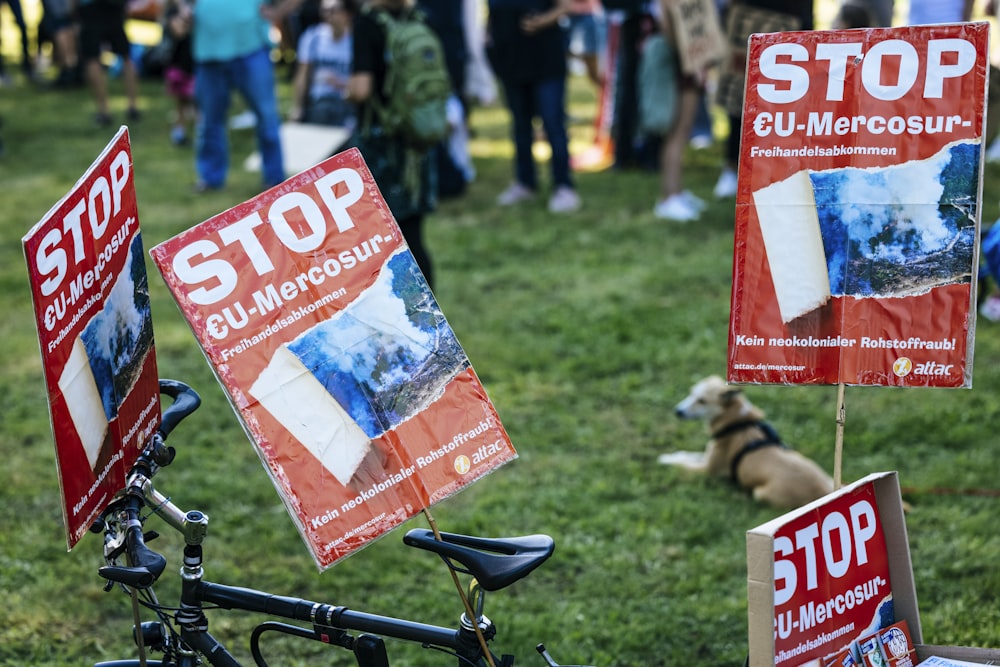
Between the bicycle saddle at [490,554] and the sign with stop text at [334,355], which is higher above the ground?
the sign with stop text at [334,355]

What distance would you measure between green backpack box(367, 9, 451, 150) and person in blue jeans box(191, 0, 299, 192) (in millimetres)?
3596

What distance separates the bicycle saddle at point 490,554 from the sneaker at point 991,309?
4837 mm

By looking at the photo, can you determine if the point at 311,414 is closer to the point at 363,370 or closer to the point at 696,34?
the point at 363,370

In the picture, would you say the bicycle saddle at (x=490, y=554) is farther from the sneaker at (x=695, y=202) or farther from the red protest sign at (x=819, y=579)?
the sneaker at (x=695, y=202)

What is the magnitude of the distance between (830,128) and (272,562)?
9.09ft

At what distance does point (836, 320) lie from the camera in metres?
2.80

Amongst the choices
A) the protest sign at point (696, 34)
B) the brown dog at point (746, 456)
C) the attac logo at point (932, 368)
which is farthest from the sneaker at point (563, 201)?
the attac logo at point (932, 368)

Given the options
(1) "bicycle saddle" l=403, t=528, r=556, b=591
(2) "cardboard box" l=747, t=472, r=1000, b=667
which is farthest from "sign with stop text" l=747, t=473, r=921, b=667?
(1) "bicycle saddle" l=403, t=528, r=556, b=591

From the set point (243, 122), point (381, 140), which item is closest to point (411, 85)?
point (381, 140)

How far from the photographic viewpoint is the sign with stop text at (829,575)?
227cm

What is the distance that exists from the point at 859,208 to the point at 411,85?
11.5 ft

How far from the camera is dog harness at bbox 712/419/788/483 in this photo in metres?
4.88

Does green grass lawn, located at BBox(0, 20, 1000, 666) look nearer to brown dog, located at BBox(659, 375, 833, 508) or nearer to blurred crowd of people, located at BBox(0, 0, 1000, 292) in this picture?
brown dog, located at BBox(659, 375, 833, 508)

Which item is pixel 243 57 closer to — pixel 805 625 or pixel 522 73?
pixel 522 73
